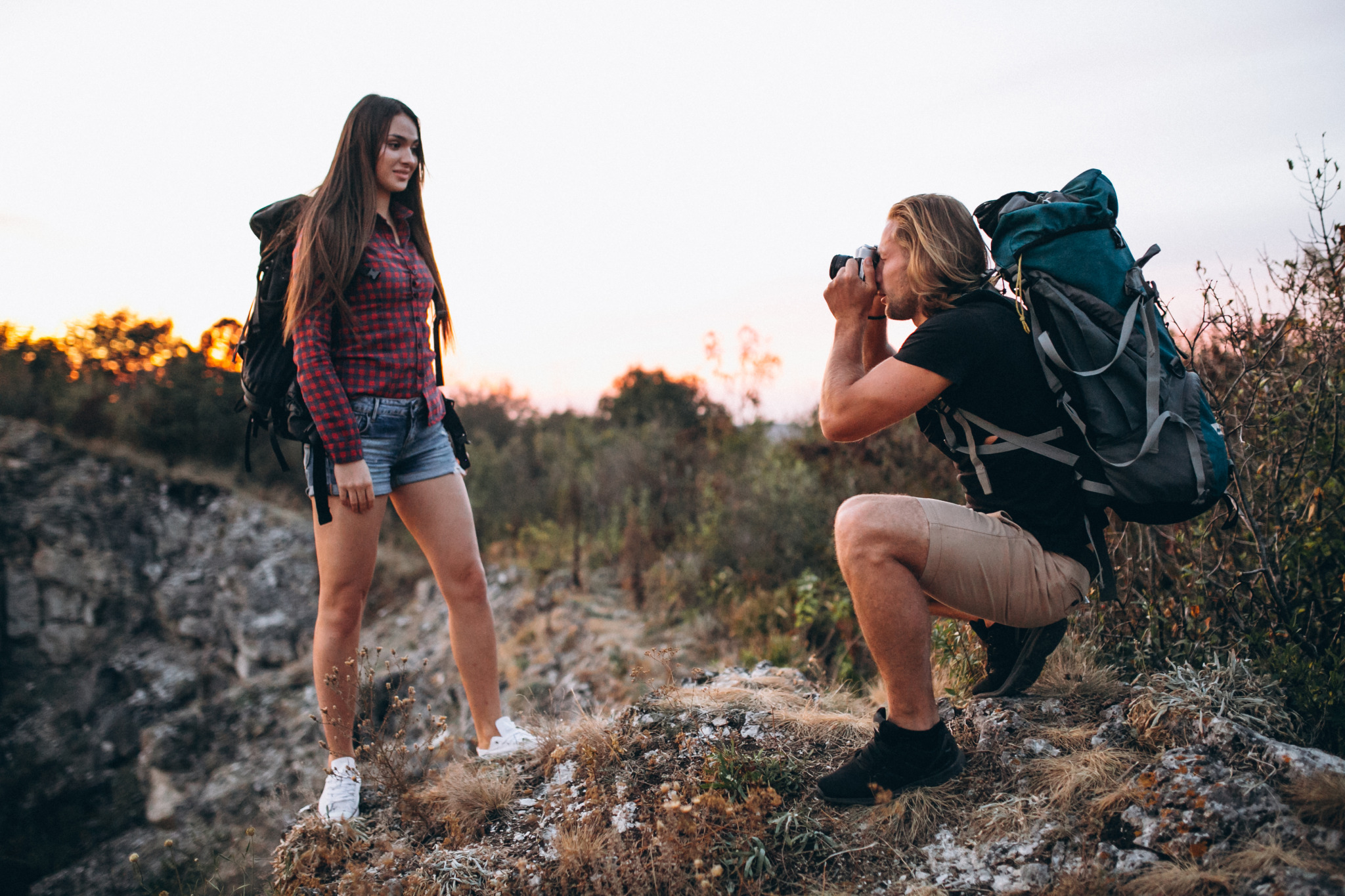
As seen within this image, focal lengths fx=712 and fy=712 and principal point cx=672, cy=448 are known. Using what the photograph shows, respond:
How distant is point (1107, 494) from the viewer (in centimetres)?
196

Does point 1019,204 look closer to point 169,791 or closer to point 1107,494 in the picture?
point 1107,494

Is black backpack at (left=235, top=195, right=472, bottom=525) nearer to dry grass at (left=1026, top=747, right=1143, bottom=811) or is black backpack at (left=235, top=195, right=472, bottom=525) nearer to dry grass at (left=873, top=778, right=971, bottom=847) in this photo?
dry grass at (left=873, top=778, right=971, bottom=847)

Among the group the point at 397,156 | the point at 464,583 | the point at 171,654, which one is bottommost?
the point at 171,654

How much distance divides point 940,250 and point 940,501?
77 centimetres

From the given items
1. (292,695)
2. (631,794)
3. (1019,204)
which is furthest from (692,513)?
(1019,204)

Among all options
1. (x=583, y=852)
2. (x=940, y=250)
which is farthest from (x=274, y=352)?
(x=940, y=250)

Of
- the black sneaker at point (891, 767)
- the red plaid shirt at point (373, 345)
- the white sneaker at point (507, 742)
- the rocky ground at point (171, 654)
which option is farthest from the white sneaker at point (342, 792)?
the rocky ground at point (171, 654)

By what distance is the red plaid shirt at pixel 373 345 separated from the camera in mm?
2395

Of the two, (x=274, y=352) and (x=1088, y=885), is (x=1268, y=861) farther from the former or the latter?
(x=274, y=352)

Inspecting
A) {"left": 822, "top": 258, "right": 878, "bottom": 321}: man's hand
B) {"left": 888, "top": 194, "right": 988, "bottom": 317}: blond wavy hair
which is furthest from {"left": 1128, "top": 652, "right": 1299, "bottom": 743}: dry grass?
{"left": 822, "top": 258, "right": 878, "bottom": 321}: man's hand

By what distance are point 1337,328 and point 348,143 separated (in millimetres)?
3736

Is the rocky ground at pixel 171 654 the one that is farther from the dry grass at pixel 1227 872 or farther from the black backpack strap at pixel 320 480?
the dry grass at pixel 1227 872

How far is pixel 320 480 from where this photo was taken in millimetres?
2451

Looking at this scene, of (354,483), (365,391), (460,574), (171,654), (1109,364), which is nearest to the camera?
(1109,364)
